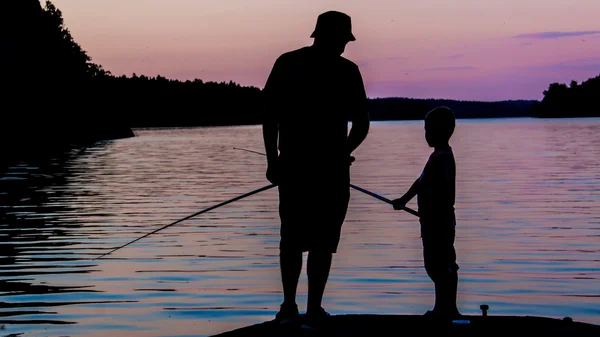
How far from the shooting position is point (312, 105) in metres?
7.18

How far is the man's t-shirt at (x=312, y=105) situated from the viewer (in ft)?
23.5

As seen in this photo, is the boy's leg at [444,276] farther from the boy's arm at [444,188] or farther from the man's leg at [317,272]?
the man's leg at [317,272]

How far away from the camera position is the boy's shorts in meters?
7.51

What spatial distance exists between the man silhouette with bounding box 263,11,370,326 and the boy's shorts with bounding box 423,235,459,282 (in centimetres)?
78

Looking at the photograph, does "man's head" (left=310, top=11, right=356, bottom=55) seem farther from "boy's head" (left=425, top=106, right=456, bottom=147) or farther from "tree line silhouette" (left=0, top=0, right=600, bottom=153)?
"tree line silhouette" (left=0, top=0, right=600, bottom=153)

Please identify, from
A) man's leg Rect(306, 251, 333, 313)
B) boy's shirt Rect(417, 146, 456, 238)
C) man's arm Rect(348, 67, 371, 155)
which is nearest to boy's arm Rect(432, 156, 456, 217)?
boy's shirt Rect(417, 146, 456, 238)

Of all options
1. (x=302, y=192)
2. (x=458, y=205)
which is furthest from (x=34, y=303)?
(x=458, y=205)

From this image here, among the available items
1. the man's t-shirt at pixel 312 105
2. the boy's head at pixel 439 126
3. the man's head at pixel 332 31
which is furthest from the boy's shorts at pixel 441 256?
the man's head at pixel 332 31

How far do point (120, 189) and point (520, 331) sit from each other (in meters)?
24.4

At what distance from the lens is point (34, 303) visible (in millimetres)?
10578

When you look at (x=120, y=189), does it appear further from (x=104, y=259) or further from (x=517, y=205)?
(x=104, y=259)

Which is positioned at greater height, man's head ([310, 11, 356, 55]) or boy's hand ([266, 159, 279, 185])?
man's head ([310, 11, 356, 55])

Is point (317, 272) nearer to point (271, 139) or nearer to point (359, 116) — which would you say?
point (271, 139)

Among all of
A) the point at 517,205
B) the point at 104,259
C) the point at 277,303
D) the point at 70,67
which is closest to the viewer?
the point at 277,303
